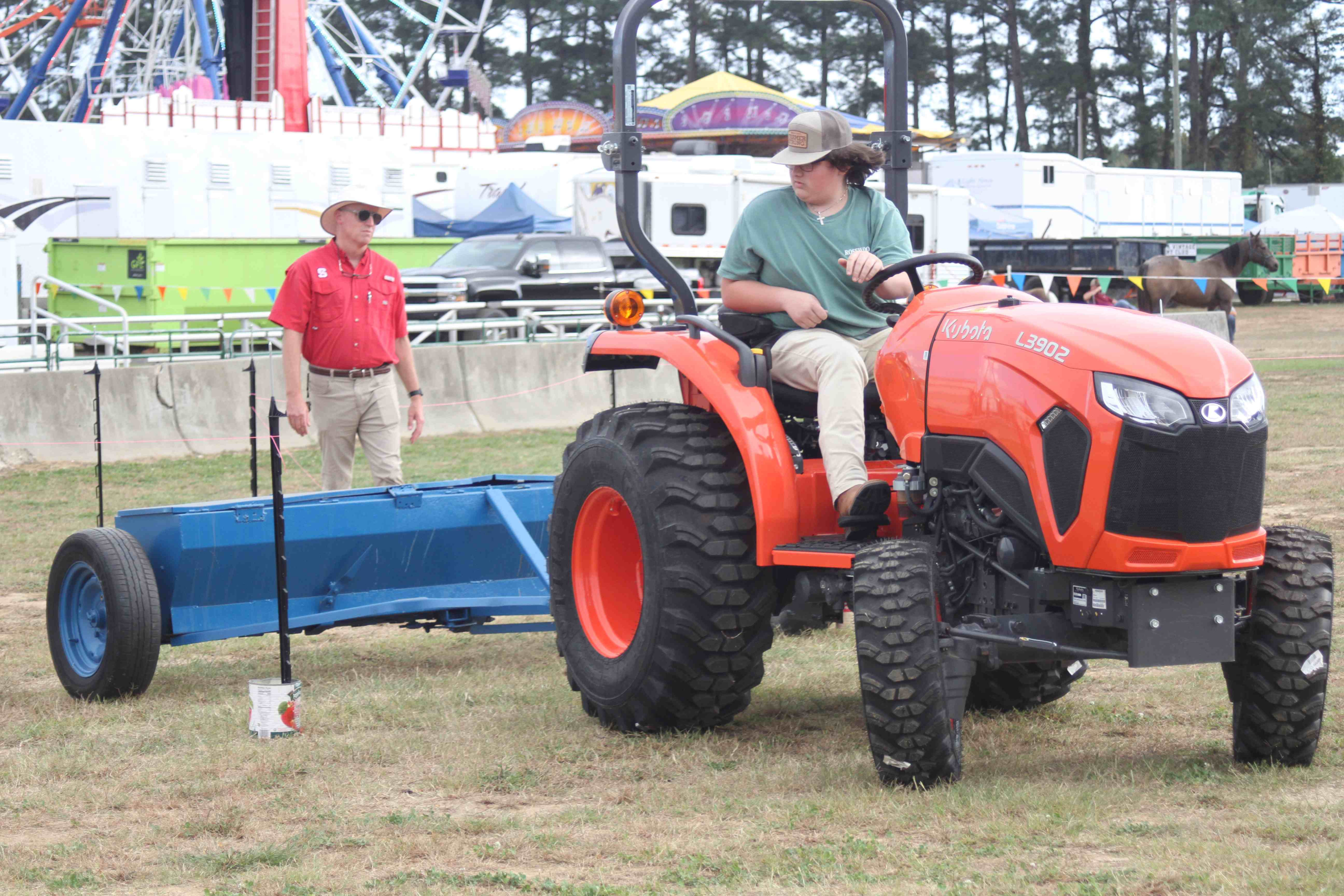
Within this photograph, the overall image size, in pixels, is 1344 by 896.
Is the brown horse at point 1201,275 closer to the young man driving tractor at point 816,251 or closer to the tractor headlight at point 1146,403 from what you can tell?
the young man driving tractor at point 816,251

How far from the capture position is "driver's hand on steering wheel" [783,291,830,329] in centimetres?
536

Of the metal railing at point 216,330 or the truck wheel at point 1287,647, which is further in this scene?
the metal railing at point 216,330

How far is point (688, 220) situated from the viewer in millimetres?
28391

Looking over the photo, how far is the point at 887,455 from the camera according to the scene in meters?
5.46

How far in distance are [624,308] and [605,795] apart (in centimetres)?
169

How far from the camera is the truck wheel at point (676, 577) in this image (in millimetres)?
5234

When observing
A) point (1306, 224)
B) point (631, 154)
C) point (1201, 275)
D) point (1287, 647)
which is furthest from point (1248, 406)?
point (1306, 224)

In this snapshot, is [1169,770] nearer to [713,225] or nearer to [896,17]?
[896,17]

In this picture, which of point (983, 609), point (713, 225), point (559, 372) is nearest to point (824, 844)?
point (983, 609)

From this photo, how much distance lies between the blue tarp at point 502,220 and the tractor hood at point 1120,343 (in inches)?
1022

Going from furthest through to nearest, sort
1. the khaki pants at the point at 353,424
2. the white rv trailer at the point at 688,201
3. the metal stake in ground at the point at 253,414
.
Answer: the white rv trailer at the point at 688,201 → the khaki pants at the point at 353,424 → the metal stake in ground at the point at 253,414

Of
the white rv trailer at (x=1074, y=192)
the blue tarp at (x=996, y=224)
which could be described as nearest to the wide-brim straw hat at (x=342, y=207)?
the white rv trailer at (x=1074, y=192)

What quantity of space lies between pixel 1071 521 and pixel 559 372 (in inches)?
558

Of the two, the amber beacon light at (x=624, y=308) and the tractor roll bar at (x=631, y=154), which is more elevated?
the tractor roll bar at (x=631, y=154)
